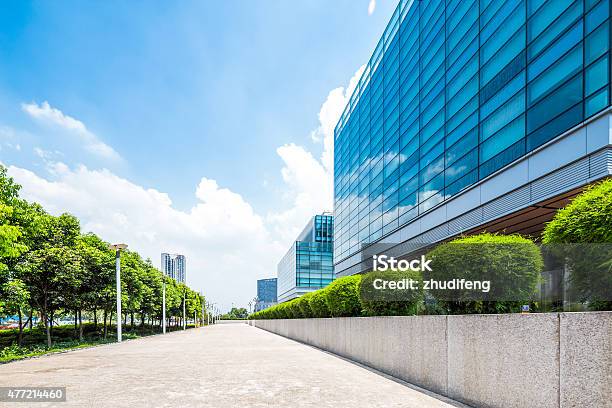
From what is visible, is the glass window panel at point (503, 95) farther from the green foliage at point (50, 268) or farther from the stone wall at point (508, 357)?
the green foliage at point (50, 268)

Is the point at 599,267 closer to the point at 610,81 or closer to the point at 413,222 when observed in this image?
the point at 610,81

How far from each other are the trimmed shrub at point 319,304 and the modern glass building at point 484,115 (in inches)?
420

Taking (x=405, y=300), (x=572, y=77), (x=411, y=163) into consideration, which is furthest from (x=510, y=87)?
(x=405, y=300)

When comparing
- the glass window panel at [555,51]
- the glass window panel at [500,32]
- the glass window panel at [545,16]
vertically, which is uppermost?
the glass window panel at [500,32]

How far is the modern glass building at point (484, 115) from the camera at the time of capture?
17516mm

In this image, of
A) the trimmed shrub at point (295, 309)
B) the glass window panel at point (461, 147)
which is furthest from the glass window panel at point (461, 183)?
the trimmed shrub at point (295, 309)

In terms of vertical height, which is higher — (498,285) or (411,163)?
(411,163)

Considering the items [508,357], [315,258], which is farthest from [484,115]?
[315,258]

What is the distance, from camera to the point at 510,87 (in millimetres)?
22188

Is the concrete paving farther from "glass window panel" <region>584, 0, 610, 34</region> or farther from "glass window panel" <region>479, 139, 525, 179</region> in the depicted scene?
"glass window panel" <region>584, 0, 610, 34</region>

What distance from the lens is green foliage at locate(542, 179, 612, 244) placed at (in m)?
4.88

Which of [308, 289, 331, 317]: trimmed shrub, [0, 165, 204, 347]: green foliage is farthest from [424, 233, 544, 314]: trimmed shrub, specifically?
[0, 165, 204, 347]: green foliage

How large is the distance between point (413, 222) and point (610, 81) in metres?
18.2

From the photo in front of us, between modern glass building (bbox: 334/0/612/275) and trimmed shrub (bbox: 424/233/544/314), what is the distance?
12185 millimetres
